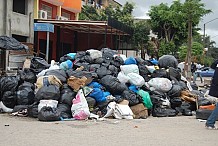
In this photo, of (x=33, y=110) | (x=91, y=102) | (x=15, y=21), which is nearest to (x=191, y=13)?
(x=15, y=21)

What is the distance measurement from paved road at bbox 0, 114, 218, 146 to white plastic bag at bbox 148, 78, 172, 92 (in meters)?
1.58

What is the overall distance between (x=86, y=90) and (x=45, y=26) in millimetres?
8868

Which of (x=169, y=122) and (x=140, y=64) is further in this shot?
(x=140, y=64)

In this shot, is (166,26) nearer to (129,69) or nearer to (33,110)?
(129,69)

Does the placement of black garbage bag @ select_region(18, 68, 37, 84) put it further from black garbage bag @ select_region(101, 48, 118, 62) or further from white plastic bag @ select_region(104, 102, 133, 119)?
white plastic bag @ select_region(104, 102, 133, 119)

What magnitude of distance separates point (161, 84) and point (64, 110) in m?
3.08

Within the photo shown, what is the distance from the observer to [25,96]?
982 centimetres

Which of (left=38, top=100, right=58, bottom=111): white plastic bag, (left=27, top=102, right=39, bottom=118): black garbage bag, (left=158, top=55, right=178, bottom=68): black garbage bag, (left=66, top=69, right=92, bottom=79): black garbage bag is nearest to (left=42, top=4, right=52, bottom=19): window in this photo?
(left=158, top=55, right=178, bottom=68): black garbage bag

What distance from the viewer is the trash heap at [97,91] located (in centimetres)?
938

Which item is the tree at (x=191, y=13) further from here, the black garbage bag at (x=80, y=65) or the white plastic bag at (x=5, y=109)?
the white plastic bag at (x=5, y=109)

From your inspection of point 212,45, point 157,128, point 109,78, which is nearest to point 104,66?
point 109,78

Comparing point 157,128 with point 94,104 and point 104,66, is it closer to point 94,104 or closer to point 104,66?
point 94,104

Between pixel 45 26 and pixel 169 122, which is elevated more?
pixel 45 26

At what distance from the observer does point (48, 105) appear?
9078 mm
